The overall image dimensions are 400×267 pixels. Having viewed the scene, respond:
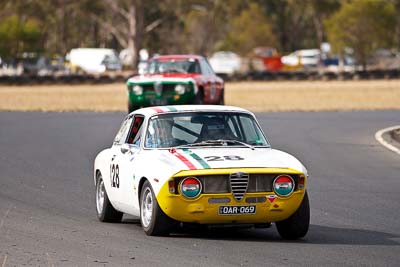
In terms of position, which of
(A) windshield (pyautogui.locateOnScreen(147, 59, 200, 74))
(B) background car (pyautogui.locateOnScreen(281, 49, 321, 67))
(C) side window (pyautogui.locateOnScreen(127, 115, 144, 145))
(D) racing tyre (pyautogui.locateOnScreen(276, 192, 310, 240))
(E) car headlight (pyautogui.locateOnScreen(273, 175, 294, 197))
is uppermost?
(C) side window (pyautogui.locateOnScreen(127, 115, 144, 145))

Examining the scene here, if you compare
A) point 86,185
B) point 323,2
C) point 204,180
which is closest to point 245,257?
point 204,180

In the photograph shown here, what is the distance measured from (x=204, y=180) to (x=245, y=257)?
107 centimetres

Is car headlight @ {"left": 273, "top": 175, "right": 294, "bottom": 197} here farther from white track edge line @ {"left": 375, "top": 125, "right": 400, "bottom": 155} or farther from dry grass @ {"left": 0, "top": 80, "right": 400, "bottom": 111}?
dry grass @ {"left": 0, "top": 80, "right": 400, "bottom": 111}

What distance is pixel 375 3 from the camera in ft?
297

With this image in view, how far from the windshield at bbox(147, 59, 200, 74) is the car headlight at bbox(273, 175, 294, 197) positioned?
21.5 metres

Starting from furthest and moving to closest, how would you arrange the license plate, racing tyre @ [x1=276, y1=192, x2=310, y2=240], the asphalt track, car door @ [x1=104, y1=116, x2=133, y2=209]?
1. car door @ [x1=104, y1=116, x2=133, y2=209]
2. racing tyre @ [x1=276, y1=192, x2=310, y2=240]
3. the license plate
4. the asphalt track

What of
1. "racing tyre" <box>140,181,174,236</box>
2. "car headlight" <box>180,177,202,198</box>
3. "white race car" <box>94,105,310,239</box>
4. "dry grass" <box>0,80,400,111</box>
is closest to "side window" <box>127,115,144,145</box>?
"white race car" <box>94,105,310,239</box>

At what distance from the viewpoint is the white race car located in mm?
9977

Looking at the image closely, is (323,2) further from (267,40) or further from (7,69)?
(7,69)

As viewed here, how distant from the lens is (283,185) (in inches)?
399

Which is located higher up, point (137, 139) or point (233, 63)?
point (137, 139)

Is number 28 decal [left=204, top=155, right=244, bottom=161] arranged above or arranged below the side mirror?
above

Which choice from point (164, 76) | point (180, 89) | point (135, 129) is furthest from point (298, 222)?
point (164, 76)

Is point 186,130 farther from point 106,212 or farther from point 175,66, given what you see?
point 175,66
